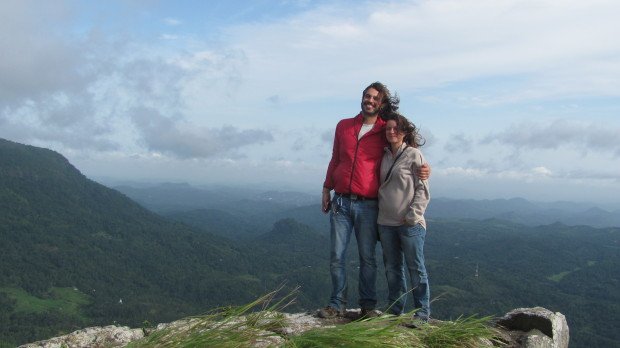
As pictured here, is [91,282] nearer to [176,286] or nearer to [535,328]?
[176,286]

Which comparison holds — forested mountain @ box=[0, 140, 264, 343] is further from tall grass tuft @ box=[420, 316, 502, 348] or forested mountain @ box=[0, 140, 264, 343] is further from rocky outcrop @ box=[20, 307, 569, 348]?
tall grass tuft @ box=[420, 316, 502, 348]

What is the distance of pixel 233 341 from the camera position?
3.50 metres

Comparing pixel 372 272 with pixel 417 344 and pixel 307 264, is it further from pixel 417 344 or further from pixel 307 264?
pixel 307 264

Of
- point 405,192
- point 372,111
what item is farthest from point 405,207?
point 372,111

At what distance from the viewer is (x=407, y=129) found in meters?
6.02

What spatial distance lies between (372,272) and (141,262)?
195 m

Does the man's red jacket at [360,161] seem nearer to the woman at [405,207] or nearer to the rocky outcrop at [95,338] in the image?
the woman at [405,207]

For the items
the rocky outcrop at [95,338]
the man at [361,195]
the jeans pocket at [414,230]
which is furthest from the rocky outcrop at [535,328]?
the rocky outcrop at [95,338]

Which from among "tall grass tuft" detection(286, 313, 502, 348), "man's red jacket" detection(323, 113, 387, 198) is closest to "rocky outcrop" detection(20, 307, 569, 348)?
"tall grass tuft" detection(286, 313, 502, 348)

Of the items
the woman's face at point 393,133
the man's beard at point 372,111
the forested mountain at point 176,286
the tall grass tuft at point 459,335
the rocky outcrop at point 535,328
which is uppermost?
the man's beard at point 372,111

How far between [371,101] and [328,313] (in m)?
2.84

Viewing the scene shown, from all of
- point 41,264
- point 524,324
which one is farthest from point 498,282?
point 524,324

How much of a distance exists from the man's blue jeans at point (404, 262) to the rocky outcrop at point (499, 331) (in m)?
0.38

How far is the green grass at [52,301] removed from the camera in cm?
11644
